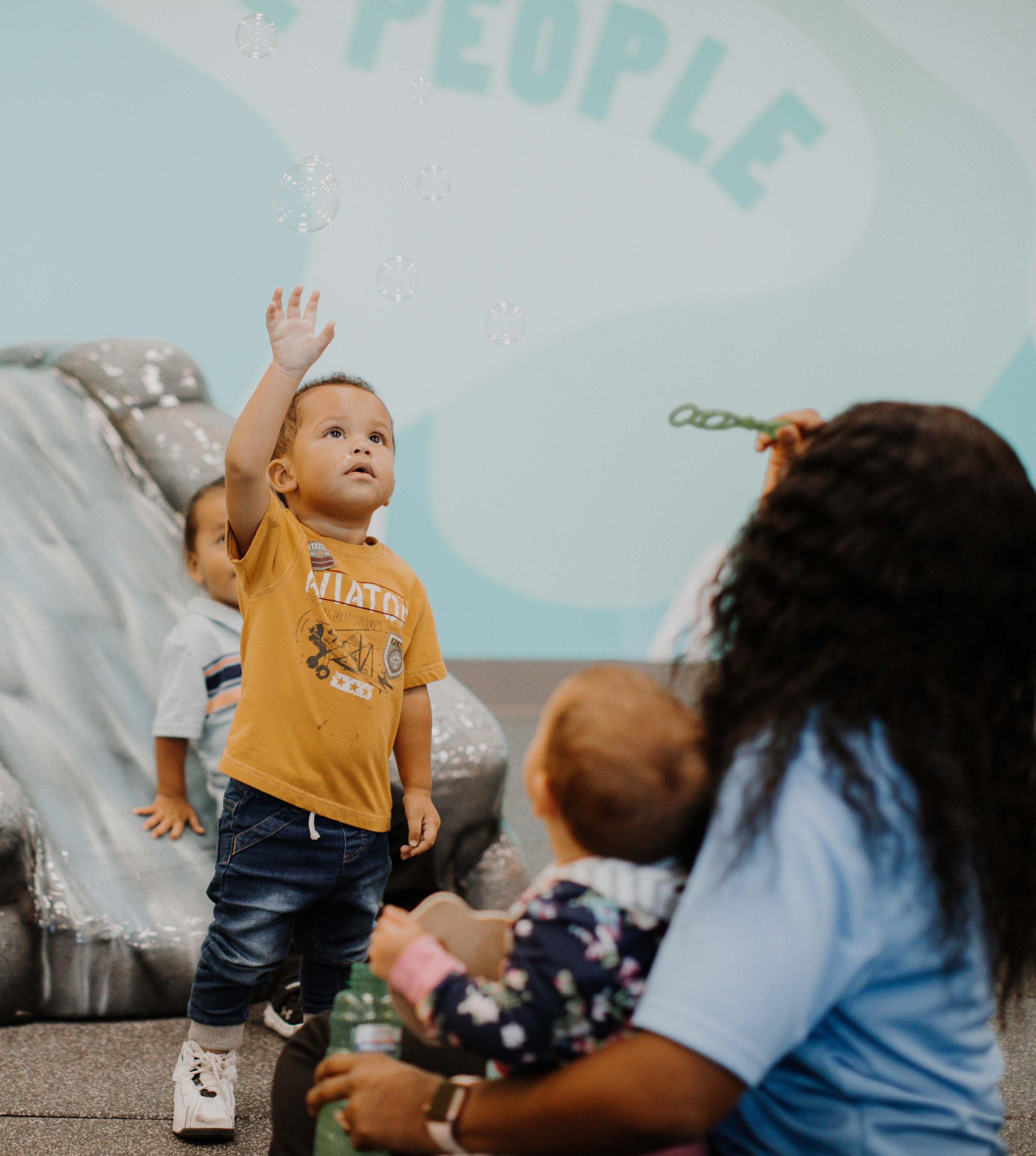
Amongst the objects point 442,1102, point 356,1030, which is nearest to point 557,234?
point 356,1030

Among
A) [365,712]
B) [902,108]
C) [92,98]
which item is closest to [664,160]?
[902,108]

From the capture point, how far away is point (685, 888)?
1.94 feet

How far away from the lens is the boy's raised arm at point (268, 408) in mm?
1022

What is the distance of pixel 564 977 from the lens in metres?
0.59

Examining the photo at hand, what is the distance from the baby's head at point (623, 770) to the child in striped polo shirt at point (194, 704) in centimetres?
97

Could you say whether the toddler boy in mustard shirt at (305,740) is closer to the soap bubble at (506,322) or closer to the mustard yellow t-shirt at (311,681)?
the mustard yellow t-shirt at (311,681)

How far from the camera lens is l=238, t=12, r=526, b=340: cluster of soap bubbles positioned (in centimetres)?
169

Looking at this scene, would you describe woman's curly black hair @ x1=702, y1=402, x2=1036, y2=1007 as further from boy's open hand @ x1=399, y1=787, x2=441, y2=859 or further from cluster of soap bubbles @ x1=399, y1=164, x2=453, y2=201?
cluster of soap bubbles @ x1=399, y1=164, x2=453, y2=201

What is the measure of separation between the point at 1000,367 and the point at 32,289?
302cm

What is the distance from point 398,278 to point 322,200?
0.62 feet

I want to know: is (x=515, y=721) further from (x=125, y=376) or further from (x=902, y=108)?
(x=902, y=108)

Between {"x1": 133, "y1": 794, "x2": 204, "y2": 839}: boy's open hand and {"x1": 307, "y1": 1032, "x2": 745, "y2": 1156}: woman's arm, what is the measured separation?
1.03 m

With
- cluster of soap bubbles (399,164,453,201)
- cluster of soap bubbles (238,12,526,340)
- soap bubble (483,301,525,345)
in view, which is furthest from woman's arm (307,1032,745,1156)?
cluster of soap bubbles (399,164,453,201)

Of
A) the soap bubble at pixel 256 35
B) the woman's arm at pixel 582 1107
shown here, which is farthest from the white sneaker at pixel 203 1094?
the soap bubble at pixel 256 35
